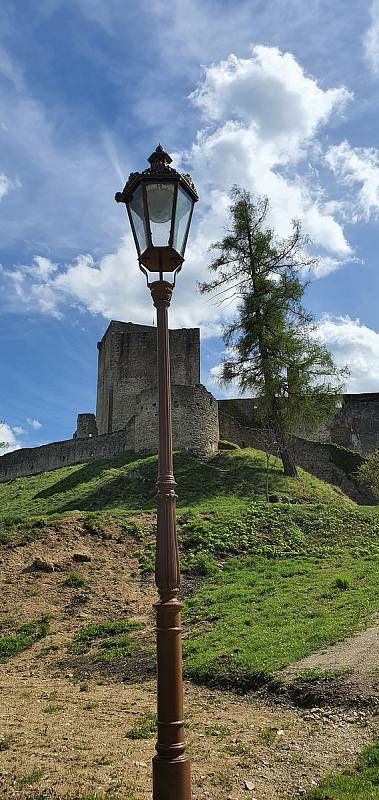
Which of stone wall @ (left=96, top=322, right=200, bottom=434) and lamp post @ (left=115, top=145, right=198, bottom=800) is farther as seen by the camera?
stone wall @ (left=96, top=322, right=200, bottom=434)

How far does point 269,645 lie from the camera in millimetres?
9180

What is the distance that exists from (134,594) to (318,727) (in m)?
7.85

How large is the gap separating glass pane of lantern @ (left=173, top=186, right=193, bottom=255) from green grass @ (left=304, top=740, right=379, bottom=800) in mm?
4240

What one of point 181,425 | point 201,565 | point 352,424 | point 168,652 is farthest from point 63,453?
point 168,652

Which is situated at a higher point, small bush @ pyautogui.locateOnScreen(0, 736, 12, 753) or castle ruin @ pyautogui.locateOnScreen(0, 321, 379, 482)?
castle ruin @ pyautogui.locateOnScreen(0, 321, 379, 482)

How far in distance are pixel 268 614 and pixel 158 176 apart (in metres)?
8.25

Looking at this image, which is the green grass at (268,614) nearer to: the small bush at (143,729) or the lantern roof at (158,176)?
the small bush at (143,729)

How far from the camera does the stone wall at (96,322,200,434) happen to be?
4359cm

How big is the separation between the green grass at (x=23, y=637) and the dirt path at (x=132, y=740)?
302 mm

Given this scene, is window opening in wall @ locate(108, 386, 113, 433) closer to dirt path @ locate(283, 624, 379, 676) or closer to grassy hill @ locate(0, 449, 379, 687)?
grassy hill @ locate(0, 449, 379, 687)

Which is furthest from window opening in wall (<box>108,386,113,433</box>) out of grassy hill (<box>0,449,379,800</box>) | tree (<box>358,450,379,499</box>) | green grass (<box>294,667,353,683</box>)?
green grass (<box>294,667,353,683</box>)

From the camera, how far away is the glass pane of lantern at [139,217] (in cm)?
486

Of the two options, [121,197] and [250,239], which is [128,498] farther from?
[121,197]

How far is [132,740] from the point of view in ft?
20.9
